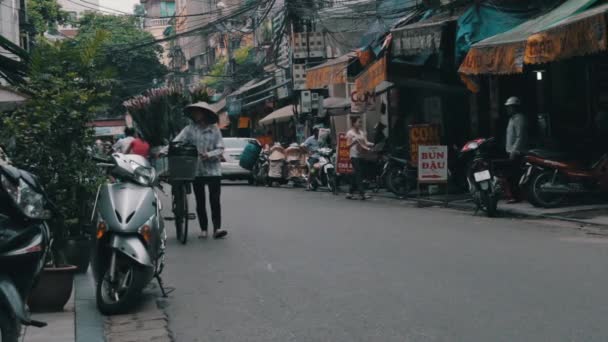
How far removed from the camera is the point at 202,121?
1235 centimetres

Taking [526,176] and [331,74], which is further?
[331,74]

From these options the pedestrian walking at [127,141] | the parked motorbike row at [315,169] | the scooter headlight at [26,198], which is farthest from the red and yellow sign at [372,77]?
the scooter headlight at [26,198]

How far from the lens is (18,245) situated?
14.6 feet

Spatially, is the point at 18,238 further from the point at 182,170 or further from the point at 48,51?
the point at 182,170

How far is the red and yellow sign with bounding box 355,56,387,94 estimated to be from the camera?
19750 millimetres

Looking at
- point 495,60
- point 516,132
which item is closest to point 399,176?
point 516,132

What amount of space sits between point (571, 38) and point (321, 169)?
41.9 ft

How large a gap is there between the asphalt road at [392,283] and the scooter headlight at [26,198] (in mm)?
2050

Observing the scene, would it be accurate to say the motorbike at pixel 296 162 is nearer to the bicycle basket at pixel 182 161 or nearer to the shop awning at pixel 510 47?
the shop awning at pixel 510 47

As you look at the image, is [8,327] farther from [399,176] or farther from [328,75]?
[328,75]

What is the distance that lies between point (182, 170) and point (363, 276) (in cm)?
385

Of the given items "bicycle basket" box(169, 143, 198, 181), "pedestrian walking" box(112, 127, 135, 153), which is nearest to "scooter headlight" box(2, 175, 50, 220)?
"bicycle basket" box(169, 143, 198, 181)

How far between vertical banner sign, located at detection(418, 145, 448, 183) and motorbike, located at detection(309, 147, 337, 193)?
6061 mm

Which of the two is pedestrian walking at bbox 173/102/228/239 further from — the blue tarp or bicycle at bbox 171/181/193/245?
the blue tarp
